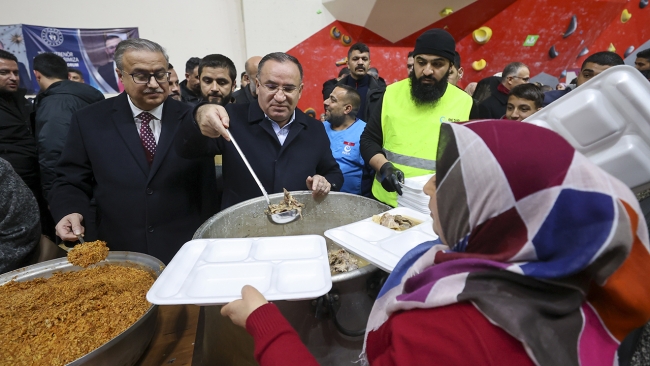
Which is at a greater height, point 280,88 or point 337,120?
point 280,88

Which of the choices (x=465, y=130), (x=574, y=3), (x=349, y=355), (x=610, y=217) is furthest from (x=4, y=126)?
(x=574, y=3)

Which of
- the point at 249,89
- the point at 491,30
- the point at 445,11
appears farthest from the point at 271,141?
the point at 491,30

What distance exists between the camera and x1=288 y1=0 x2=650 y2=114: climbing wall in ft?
16.6

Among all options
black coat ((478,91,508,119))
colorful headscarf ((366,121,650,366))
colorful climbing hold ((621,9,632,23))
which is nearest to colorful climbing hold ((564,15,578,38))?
colorful climbing hold ((621,9,632,23))

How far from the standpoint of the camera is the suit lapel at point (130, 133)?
4.70ft

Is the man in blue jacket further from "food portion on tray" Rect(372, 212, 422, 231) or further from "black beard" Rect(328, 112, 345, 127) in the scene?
"food portion on tray" Rect(372, 212, 422, 231)

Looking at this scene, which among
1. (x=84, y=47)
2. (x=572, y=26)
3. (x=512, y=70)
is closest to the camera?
(x=512, y=70)

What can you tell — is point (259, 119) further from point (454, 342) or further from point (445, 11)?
point (445, 11)

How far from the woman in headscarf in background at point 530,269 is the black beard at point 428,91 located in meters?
1.43

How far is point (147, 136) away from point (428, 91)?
65.1 inches

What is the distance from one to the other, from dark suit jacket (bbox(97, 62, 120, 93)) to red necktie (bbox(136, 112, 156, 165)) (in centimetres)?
419

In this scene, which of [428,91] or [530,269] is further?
[428,91]

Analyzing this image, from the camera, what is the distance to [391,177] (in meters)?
1.65

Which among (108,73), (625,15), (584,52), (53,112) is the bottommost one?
(53,112)
